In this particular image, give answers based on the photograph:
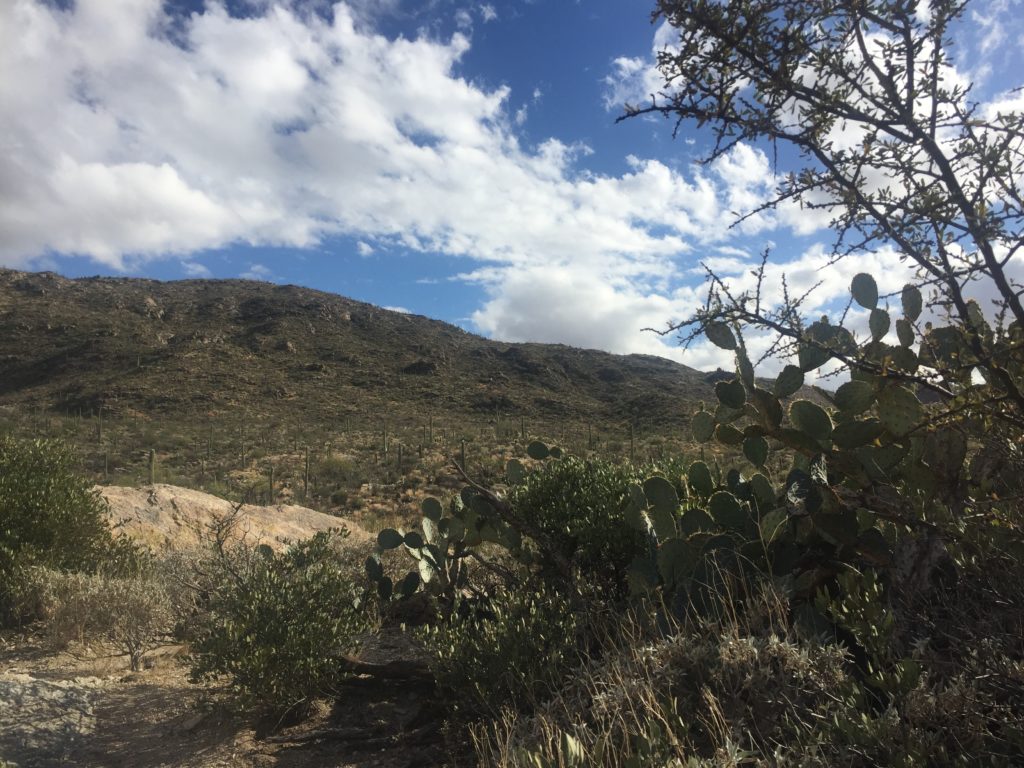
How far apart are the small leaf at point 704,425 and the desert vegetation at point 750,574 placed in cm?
2

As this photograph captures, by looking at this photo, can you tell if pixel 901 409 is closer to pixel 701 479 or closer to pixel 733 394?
pixel 733 394

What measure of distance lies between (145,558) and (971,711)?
25.2 ft

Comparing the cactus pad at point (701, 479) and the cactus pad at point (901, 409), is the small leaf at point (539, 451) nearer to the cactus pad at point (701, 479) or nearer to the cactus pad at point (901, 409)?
the cactus pad at point (701, 479)

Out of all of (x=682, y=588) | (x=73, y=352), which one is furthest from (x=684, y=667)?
(x=73, y=352)

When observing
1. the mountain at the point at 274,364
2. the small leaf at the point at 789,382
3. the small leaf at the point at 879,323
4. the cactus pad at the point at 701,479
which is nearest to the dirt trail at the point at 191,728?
the cactus pad at the point at 701,479

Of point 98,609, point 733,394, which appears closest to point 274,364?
point 98,609

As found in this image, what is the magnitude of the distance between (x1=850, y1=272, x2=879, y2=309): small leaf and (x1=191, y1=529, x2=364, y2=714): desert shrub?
3.74m

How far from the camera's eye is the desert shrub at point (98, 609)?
18.6ft

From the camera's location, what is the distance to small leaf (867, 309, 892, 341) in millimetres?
3545

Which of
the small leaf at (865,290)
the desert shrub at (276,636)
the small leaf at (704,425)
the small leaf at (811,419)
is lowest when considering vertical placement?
the desert shrub at (276,636)

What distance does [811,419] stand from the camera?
3705 millimetres

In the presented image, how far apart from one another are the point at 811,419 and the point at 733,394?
0.48 meters

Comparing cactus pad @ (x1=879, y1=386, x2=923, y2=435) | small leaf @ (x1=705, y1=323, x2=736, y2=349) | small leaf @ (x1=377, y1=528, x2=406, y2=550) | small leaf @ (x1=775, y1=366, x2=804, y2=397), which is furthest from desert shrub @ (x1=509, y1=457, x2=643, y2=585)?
cactus pad @ (x1=879, y1=386, x2=923, y2=435)

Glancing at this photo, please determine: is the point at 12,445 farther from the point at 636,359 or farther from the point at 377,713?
the point at 636,359
